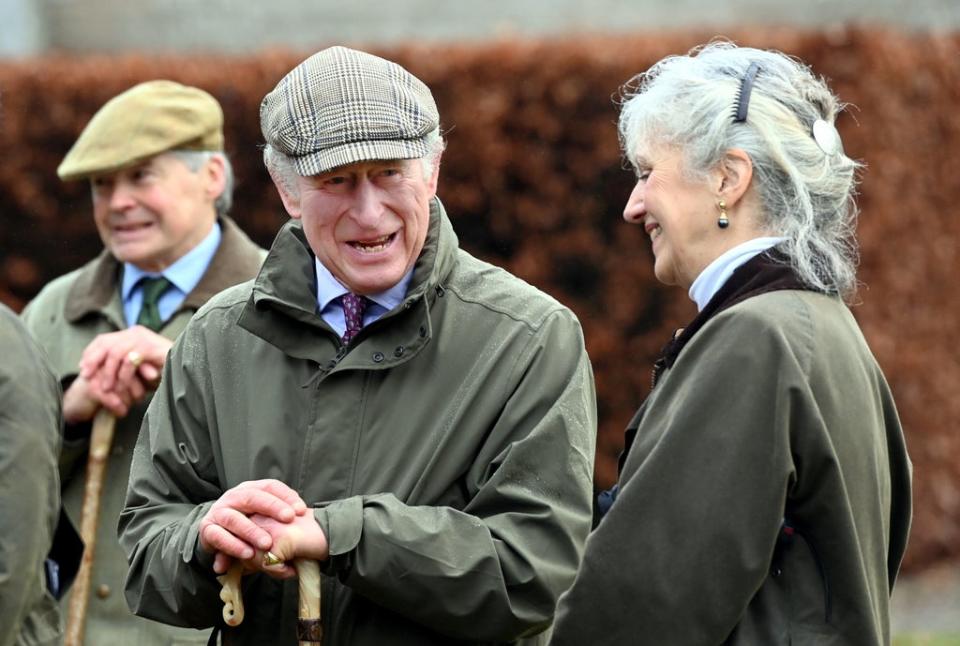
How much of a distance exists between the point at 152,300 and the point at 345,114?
1.87m

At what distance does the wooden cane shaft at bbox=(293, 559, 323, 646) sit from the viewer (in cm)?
321

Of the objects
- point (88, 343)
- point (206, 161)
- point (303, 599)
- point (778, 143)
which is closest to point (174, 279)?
point (88, 343)

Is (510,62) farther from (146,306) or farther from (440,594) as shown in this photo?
(440,594)

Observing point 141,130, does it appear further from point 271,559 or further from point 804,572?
A: point 804,572

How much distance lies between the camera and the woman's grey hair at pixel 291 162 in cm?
352

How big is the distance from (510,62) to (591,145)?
578 mm

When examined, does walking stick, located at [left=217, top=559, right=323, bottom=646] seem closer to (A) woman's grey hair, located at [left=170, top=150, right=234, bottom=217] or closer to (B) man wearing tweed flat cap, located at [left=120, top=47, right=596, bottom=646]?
(B) man wearing tweed flat cap, located at [left=120, top=47, right=596, bottom=646]

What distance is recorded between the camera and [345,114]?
3.39m

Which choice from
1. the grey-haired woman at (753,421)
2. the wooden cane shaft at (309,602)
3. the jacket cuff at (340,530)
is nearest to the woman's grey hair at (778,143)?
the grey-haired woman at (753,421)

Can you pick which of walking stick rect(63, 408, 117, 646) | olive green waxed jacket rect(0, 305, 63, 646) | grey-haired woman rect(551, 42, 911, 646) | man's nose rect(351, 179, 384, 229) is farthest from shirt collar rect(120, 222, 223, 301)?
grey-haired woman rect(551, 42, 911, 646)

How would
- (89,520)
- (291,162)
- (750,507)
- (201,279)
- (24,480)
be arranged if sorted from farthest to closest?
(201,279)
(89,520)
(24,480)
(291,162)
(750,507)

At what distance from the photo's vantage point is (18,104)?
317 inches

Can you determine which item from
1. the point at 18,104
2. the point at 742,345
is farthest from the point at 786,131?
the point at 18,104

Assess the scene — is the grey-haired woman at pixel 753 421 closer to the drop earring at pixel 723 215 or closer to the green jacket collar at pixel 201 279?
the drop earring at pixel 723 215
